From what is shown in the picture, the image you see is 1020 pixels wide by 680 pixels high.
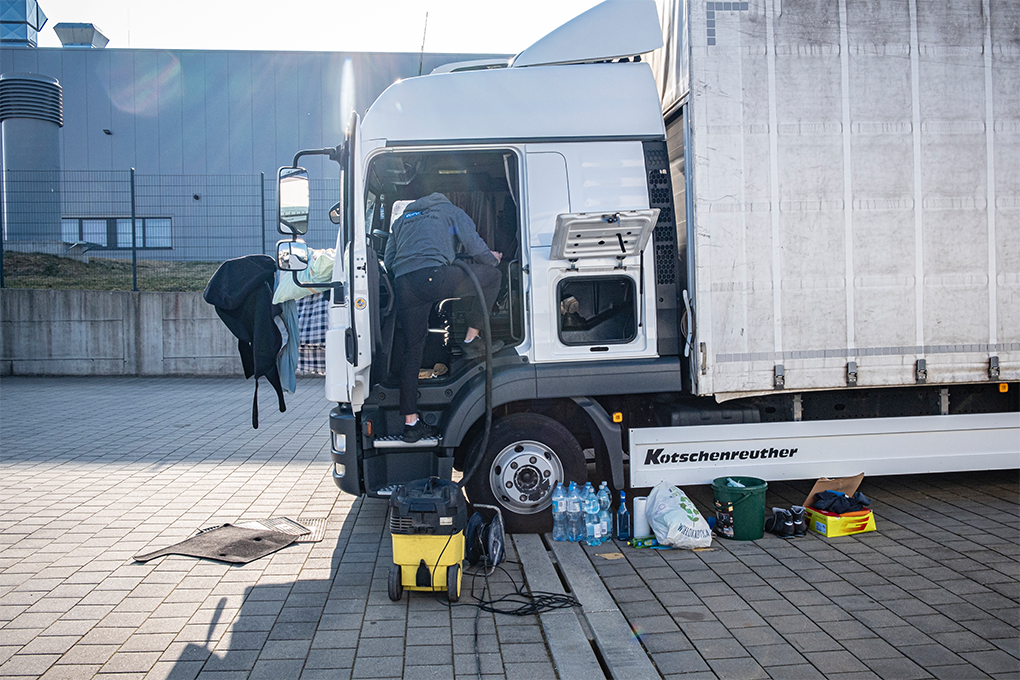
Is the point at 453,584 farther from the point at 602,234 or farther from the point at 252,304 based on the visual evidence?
the point at 252,304

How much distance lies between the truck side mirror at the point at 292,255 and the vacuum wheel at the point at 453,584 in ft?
6.89

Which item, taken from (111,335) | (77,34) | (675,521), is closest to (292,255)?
(675,521)

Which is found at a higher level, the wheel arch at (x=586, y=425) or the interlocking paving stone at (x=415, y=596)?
the wheel arch at (x=586, y=425)

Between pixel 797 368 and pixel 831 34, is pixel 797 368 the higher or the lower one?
the lower one

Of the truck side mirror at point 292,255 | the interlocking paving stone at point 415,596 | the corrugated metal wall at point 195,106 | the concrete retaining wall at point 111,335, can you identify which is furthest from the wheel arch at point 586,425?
the corrugated metal wall at point 195,106

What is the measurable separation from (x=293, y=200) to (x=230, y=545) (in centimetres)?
238

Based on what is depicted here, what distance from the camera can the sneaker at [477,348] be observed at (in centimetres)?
542

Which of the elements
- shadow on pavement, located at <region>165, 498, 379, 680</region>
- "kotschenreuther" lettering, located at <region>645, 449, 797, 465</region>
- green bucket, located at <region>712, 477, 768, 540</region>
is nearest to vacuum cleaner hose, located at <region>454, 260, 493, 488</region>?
shadow on pavement, located at <region>165, 498, 379, 680</region>

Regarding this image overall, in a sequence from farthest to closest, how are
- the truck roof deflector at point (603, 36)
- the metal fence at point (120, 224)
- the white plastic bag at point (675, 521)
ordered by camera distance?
the metal fence at point (120, 224)
the truck roof deflector at point (603, 36)
the white plastic bag at point (675, 521)

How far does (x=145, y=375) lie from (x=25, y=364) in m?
2.19

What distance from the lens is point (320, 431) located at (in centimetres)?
963

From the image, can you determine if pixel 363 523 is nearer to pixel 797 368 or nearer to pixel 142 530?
pixel 142 530

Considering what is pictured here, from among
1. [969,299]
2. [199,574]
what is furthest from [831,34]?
[199,574]

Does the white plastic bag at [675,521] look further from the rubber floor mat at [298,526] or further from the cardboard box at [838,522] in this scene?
the rubber floor mat at [298,526]
